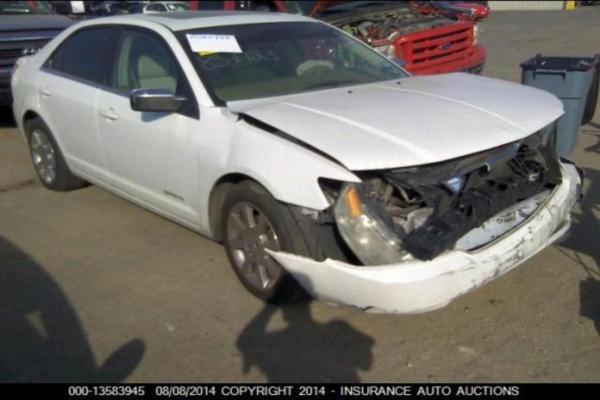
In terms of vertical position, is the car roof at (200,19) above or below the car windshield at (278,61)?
above

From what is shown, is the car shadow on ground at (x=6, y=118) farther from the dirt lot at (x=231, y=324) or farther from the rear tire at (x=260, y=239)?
the rear tire at (x=260, y=239)

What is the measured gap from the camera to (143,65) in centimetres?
433

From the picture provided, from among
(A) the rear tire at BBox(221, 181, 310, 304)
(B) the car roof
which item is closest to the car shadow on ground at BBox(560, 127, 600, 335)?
(A) the rear tire at BBox(221, 181, 310, 304)

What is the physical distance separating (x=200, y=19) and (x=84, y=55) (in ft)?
3.64

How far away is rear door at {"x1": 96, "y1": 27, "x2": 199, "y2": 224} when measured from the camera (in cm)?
383

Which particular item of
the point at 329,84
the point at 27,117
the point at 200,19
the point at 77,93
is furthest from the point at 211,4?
the point at 329,84

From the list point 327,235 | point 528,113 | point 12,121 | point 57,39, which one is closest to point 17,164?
point 57,39

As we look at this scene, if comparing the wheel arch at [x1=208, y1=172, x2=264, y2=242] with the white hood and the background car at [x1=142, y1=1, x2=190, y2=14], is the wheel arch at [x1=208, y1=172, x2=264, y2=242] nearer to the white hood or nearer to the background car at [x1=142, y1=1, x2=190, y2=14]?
the white hood

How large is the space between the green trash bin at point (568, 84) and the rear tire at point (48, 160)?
4.13 m

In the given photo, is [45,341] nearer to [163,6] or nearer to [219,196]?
[219,196]

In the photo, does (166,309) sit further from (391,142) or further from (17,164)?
(17,164)

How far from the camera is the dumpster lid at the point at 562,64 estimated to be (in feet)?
18.1

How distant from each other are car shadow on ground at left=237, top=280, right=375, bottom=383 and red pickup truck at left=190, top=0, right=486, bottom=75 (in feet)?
14.5

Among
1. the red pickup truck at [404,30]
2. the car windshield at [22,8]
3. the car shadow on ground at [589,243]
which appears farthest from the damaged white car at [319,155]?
the car windshield at [22,8]
